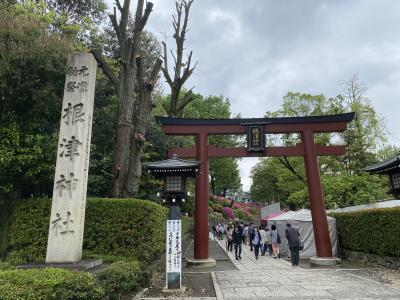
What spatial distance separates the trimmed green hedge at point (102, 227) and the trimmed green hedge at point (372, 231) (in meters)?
8.64

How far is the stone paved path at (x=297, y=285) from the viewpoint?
28.4 ft

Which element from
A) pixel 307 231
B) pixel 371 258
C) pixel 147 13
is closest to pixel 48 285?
pixel 147 13

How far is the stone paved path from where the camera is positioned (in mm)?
8656

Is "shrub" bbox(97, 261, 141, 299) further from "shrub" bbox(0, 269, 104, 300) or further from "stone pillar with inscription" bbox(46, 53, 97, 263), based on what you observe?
"stone pillar with inscription" bbox(46, 53, 97, 263)

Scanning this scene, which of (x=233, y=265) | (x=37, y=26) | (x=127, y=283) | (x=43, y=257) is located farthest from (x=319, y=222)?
(x=37, y=26)

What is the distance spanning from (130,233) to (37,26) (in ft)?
25.9

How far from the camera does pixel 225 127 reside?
1641 centimetres

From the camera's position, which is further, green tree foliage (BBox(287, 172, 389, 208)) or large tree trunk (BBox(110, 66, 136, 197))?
green tree foliage (BBox(287, 172, 389, 208))

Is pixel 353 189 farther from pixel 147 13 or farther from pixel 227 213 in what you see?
pixel 227 213

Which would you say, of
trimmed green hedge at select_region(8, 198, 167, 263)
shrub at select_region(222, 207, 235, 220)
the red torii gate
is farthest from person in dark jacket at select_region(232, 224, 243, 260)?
shrub at select_region(222, 207, 235, 220)

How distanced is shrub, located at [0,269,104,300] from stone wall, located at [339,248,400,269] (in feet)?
35.5

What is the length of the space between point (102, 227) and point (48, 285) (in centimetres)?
514

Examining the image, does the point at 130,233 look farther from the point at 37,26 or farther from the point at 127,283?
the point at 37,26

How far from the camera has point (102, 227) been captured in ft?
36.1
